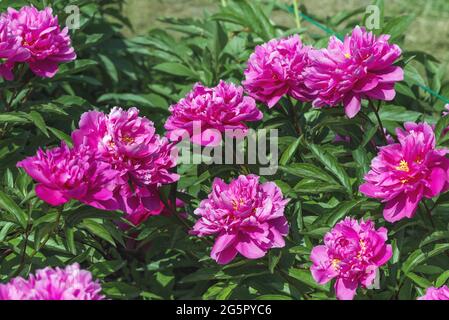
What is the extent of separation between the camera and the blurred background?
18.0ft

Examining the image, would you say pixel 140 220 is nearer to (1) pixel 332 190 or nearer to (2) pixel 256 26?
(1) pixel 332 190

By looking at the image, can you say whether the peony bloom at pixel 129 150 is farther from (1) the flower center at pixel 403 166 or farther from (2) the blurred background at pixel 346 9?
(2) the blurred background at pixel 346 9

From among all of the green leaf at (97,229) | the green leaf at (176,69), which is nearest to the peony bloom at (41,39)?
the green leaf at (97,229)

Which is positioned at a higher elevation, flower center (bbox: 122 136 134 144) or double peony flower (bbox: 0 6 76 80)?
double peony flower (bbox: 0 6 76 80)

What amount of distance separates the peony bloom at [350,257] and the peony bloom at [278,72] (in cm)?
44

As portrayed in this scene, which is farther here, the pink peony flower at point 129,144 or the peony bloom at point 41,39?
the peony bloom at point 41,39

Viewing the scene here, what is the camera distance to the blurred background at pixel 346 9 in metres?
5.48

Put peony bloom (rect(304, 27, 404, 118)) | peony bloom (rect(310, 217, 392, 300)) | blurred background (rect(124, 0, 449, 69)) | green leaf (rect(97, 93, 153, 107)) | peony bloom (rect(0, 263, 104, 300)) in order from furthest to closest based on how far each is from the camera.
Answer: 1. blurred background (rect(124, 0, 449, 69))
2. green leaf (rect(97, 93, 153, 107))
3. peony bloom (rect(304, 27, 404, 118))
4. peony bloom (rect(310, 217, 392, 300))
5. peony bloom (rect(0, 263, 104, 300))

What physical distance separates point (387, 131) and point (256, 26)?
68 centimetres

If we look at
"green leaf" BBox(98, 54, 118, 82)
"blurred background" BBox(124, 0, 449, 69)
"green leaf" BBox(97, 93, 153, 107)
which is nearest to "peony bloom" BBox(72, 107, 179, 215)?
"green leaf" BBox(97, 93, 153, 107)

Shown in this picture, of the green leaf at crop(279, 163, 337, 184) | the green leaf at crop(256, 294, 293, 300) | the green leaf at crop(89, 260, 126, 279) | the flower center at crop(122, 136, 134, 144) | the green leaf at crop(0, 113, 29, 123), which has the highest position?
the green leaf at crop(0, 113, 29, 123)

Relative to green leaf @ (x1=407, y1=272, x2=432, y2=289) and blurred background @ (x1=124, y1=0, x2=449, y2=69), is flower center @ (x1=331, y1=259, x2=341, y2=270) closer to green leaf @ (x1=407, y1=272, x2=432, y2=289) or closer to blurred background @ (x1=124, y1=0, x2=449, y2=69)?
green leaf @ (x1=407, y1=272, x2=432, y2=289)

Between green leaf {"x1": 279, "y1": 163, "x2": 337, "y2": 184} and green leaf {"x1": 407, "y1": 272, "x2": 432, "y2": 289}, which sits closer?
green leaf {"x1": 407, "y1": 272, "x2": 432, "y2": 289}

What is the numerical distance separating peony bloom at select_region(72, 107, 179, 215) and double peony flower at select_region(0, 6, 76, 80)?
1.00 feet
